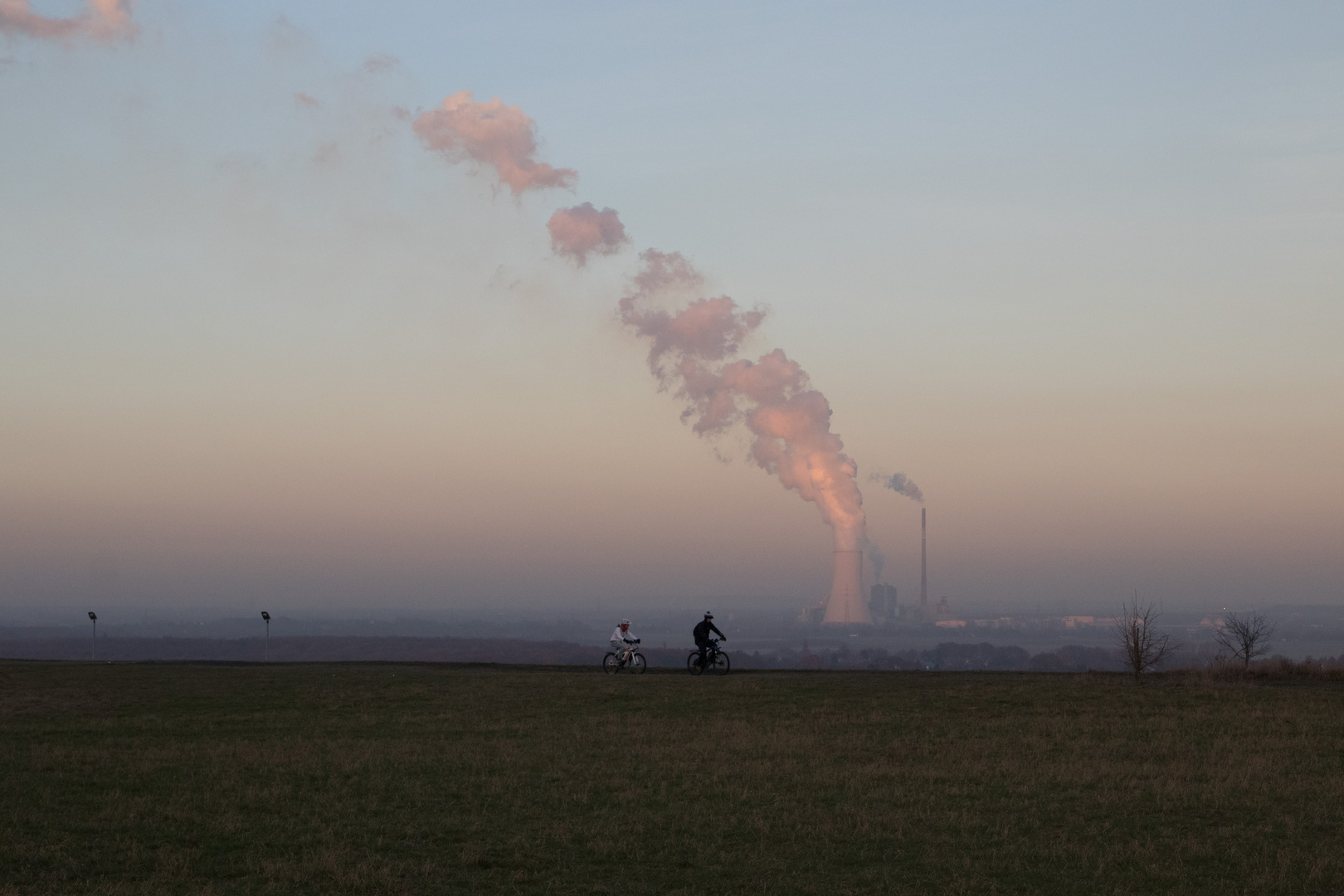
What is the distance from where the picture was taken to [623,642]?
4150 centimetres

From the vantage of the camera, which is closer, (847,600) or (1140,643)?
(1140,643)

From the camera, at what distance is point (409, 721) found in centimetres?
3011

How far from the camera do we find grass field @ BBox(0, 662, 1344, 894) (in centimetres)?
1580

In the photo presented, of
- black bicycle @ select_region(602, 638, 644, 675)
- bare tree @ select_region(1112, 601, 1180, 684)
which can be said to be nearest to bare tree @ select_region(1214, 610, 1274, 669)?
bare tree @ select_region(1112, 601, 1180, 684)

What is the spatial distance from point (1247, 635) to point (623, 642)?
23.1 metres

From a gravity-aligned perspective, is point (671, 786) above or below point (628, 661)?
below

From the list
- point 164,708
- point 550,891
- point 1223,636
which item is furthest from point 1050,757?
point 1223,636

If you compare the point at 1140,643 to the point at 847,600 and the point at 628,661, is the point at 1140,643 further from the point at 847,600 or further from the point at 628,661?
the point at 847,600

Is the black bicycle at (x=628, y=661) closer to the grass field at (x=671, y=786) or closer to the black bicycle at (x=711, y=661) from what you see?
the black bicycle at (x=711, y=661)

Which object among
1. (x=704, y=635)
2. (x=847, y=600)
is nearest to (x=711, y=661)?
(x=704, y=635)

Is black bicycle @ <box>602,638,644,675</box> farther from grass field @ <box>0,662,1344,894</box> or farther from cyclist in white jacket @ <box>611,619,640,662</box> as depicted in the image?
grass field @ <box>0,662,1344,894</box>

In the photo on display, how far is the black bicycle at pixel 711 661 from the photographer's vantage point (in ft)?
132

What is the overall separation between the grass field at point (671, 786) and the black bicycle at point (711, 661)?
11.5 feet

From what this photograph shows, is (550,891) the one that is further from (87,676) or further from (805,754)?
(87,676)
